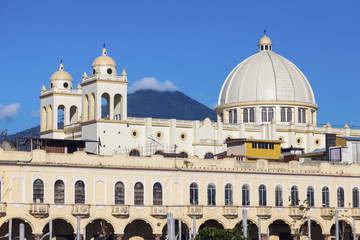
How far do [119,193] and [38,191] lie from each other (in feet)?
26.0

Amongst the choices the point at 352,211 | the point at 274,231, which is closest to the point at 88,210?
the point at 274,231

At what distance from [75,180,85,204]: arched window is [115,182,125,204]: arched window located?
3300mm

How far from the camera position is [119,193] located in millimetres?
89000

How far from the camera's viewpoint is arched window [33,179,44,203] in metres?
85.3

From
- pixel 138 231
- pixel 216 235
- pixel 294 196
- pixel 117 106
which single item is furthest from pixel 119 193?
pixel 117 106

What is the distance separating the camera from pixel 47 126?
134375 millimetres

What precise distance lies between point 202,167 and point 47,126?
4666 cm

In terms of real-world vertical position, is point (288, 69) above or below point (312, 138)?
above

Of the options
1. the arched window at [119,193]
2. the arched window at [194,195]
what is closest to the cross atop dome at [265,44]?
the arched window at [194,195]

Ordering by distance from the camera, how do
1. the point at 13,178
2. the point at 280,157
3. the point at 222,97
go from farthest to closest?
the point at 222,97 → the point at 280,157 → the point at 13,178

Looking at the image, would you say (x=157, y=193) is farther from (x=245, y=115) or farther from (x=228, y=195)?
(x=245, y=115)

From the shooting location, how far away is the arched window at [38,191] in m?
85.3

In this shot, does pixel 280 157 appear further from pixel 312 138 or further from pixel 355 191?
pixel 312 138

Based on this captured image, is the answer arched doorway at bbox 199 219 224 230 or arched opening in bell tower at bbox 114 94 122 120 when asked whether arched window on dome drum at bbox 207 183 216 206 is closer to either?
arched doorway at bbox 199 219 224 230
